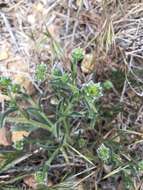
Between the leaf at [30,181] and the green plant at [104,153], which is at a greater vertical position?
the green plant at [104,153]

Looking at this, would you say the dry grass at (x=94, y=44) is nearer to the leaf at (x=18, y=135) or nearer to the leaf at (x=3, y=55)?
the leaf at (x=3, y=55)

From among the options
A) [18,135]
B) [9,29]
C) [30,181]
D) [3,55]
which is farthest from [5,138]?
[9,29]

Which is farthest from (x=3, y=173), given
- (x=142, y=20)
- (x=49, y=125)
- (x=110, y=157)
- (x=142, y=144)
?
(x=142, y=20)

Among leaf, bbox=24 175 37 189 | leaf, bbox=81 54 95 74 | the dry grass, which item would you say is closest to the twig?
the dry grass

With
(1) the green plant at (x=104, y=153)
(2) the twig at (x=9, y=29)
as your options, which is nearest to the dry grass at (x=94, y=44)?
(2) the twig at (x=9, y=29)

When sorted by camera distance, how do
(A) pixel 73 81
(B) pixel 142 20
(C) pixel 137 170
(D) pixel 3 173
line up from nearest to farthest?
(A) pixel 73 81
(C) pixel 137 170
(D) pixel 3 173
(B) pixel 142 20

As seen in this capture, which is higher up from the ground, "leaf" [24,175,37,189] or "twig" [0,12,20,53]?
"twig" [0,12,20,53]

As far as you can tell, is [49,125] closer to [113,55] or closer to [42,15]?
[113,55]

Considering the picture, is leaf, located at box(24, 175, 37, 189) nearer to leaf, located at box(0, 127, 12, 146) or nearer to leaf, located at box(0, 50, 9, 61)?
leaf, located at box(0, 127, 12, 146)

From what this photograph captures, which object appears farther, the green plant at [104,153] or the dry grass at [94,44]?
the dry grass at [94,44]

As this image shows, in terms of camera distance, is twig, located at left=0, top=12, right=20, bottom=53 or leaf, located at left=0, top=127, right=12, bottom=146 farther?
twig, located at left=0, top=12, right=20, bottom=53

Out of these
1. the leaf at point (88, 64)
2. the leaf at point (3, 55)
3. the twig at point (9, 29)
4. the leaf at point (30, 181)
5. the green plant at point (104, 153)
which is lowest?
the leaf at point (30, 181)
